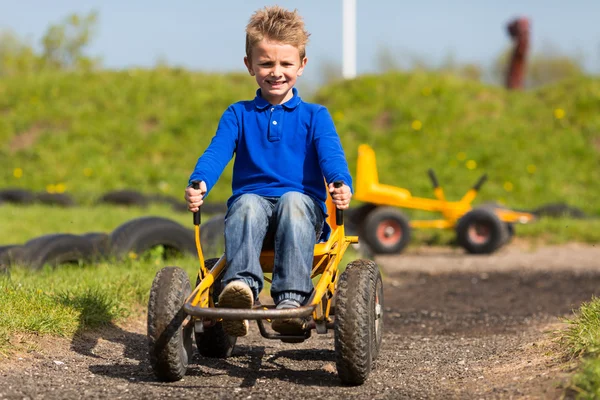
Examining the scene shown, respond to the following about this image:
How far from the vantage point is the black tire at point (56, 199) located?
39.9 ft

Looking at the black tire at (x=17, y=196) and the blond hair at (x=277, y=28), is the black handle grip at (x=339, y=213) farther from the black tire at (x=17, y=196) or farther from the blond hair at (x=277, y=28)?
the black tire at (x=17, y=196)

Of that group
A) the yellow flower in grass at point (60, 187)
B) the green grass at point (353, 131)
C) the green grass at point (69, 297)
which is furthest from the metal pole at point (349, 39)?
the green grass at point (69, 297)

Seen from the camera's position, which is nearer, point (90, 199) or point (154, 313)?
point (154, 313)

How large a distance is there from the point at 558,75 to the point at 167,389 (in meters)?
28.0

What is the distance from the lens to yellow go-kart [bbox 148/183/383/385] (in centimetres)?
380

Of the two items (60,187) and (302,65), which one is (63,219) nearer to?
(60,187)

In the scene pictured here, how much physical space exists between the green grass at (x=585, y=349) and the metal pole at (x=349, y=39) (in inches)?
550

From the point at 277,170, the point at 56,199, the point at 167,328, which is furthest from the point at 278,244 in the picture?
the point at 56,199

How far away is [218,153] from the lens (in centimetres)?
427

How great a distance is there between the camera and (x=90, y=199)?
1267cm

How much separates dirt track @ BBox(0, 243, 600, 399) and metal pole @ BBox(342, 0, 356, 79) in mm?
11346

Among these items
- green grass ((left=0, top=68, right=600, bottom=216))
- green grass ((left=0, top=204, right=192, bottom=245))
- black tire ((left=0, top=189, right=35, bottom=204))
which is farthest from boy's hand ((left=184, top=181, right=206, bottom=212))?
green grass ((left=0, top=68, right=600, bottom=216))

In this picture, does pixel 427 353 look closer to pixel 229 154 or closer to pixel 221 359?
pixel 221 359

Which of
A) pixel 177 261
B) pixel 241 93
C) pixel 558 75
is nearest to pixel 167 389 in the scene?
pixel 177 261
